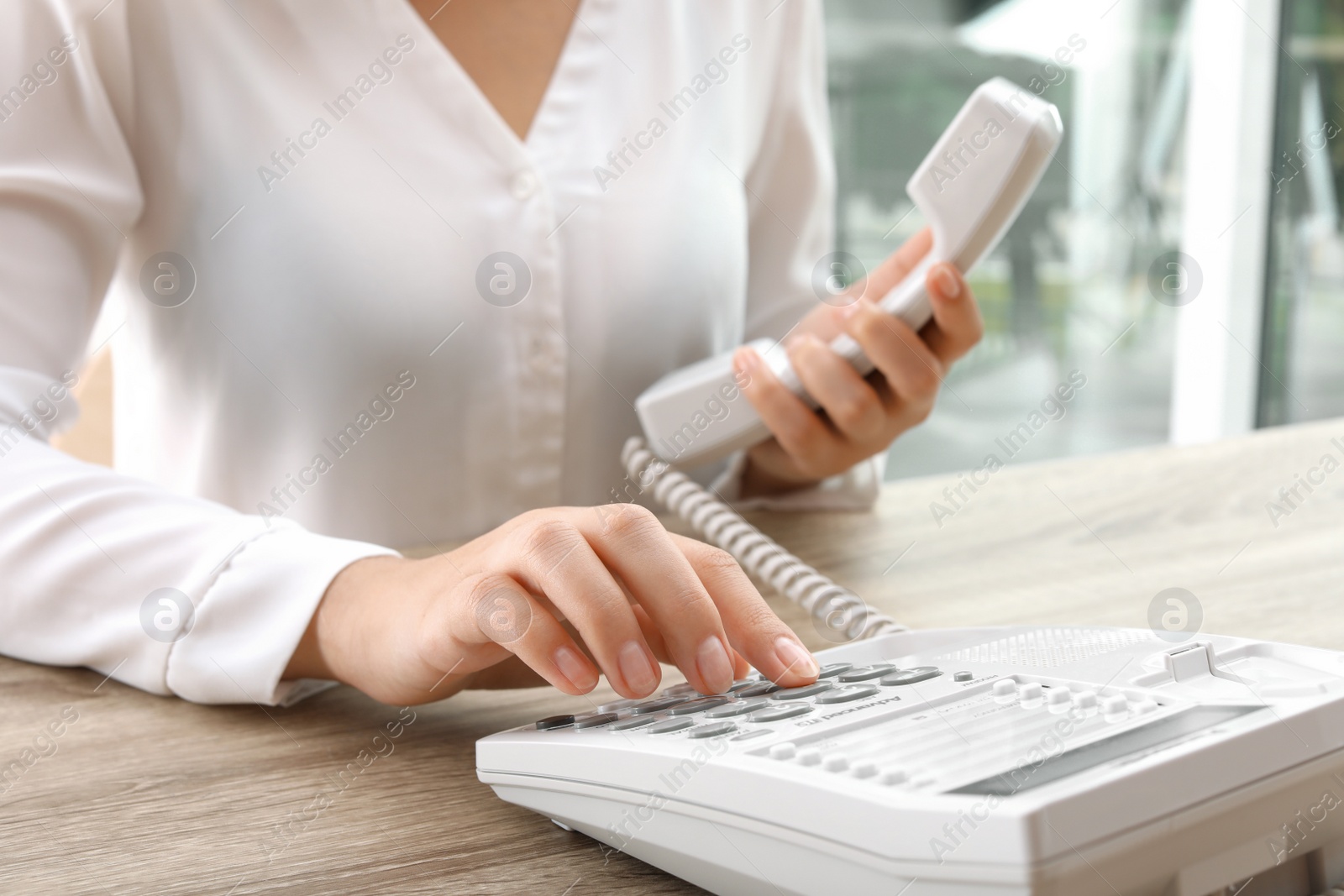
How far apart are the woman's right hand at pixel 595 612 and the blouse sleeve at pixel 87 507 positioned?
0.10 m

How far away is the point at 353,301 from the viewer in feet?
2.54

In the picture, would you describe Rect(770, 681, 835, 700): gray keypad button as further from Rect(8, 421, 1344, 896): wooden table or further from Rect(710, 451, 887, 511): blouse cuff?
Rect(710, 451, 887, 511): blouse cuff

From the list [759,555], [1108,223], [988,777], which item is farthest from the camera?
[1108,223]

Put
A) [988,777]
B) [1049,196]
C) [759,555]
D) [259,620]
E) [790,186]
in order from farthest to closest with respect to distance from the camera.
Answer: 1. [1049,196]
2. [790,186]
3. [759,555]
4. [259,620]
5. [988,777]

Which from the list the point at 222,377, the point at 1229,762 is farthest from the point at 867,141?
the point at 1229,762

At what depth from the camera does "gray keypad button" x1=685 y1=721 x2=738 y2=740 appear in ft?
1.17

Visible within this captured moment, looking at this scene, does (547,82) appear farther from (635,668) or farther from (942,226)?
(635,668)

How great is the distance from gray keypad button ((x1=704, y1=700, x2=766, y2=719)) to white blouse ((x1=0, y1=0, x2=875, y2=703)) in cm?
25

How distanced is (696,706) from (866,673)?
7cm

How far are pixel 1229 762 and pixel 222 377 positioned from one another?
0.72m

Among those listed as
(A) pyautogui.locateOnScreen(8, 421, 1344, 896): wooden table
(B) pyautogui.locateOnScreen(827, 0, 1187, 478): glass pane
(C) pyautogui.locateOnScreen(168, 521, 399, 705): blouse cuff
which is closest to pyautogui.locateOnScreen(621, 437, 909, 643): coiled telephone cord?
(A) pyautogui.locateOnScreen(8, 421, 1344, 896): wooden table

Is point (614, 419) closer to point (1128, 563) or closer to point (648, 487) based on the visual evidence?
point (648, 487)

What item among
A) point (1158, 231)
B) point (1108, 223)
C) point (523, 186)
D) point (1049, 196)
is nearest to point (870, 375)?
point (523, 186)

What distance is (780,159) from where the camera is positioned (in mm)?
1057
